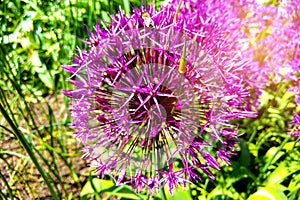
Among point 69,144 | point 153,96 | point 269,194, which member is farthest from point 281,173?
point 69,144

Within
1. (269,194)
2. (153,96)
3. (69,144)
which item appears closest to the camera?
(153,96)

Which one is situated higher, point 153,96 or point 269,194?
point 153,96

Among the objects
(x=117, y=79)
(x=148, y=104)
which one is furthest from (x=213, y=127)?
(x=117, y=79)

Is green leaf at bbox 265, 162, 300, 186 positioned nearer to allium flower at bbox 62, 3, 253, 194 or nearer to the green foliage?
the green foliage

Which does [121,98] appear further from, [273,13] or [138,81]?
[273,13]

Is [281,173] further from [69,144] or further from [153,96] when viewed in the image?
[69,144]

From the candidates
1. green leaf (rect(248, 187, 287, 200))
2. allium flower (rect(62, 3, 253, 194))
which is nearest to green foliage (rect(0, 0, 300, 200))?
green leaf (rect(248, 187, 287, 200))
